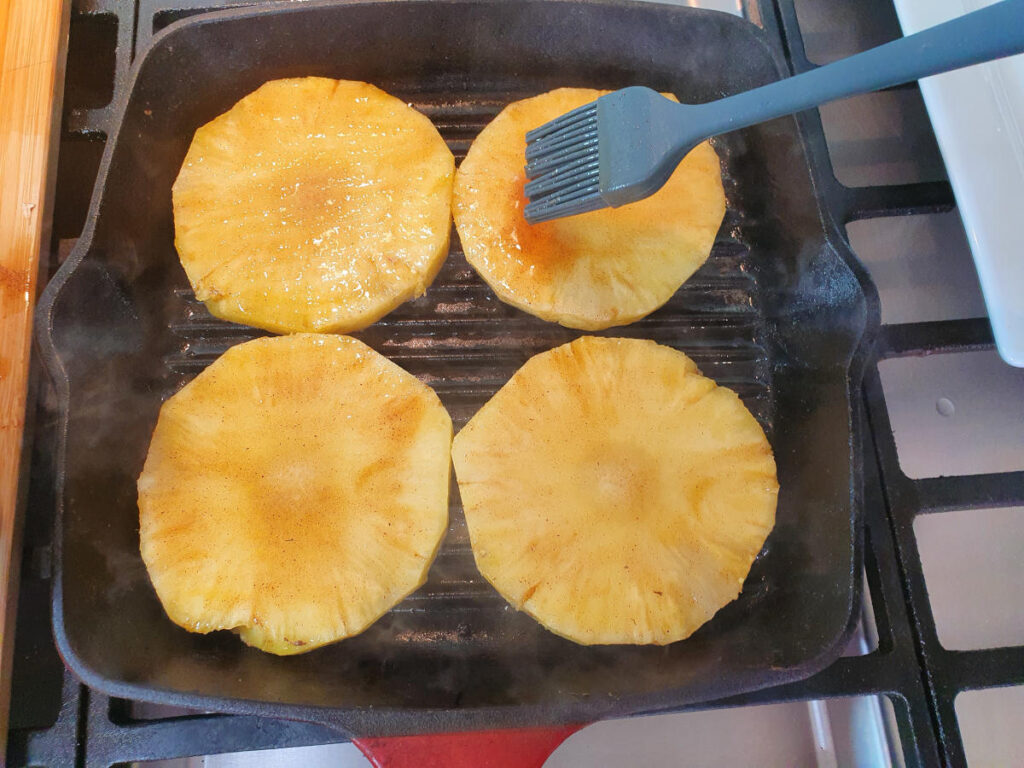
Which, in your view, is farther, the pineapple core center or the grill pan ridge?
the pineapple core center

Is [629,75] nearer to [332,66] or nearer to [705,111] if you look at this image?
[705,111]

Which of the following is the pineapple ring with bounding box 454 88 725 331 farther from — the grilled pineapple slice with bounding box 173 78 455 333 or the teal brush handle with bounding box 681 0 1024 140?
the teal brush handle with bounding box 681 0 1024 140

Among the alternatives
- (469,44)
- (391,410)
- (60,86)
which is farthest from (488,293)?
(60,86)

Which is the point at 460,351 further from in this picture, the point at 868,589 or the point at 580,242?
the point at 868,589

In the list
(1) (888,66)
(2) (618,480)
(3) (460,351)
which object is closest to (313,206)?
(3) (460,351)

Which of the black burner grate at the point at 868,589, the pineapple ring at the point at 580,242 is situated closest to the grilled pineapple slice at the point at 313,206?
the pineapple ring at the point at 580,242

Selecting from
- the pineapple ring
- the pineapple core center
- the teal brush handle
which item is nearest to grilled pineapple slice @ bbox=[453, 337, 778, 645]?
the pineapple core center
